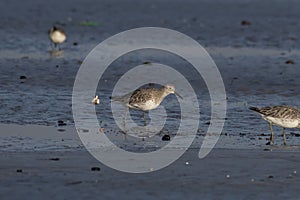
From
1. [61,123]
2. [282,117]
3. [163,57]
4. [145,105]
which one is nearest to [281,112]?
[282,117]

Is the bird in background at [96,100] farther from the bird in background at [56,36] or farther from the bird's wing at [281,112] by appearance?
the bird in background at [56,36]

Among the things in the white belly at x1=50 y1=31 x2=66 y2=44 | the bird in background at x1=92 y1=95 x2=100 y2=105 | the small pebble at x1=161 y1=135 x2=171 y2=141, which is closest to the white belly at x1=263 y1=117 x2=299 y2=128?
the small pebble at x1=161 y1=135 x2=171 y2=141

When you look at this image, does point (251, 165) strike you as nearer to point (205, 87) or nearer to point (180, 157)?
point (180, 157)

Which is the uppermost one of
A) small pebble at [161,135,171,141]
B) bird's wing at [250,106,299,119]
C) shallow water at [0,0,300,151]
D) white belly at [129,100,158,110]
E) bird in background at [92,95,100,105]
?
shallow water at [0,0,300,151]

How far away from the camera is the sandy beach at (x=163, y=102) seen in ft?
31.9

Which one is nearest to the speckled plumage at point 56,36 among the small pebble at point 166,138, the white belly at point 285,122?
the small pebble at point 166,138

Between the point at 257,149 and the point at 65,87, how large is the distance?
6.18m

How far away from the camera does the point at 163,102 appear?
15320 mm

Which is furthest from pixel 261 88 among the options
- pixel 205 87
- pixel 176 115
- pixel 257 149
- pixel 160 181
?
pixel 160 181

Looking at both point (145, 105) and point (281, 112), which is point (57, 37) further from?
point (281, 112)

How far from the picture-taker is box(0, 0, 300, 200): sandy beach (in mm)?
9719

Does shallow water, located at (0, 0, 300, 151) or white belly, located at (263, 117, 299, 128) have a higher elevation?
shallow water, located at (0, 0, 300, 151)

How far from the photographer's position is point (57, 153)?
1116 centimetres

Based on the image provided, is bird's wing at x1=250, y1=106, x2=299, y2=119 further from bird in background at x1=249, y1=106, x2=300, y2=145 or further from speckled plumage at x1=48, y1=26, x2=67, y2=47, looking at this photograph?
speckled plumage at x1=48, y1=26, x2=67, y2=47
